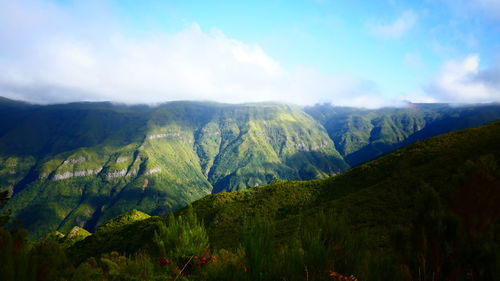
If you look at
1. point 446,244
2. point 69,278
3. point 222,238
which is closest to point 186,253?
point 69,278

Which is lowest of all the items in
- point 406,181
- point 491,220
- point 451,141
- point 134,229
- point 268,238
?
point 134,229

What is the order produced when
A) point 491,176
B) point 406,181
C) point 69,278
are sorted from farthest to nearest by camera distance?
1. point 406,181
2. point 69,278
3. point 491,176

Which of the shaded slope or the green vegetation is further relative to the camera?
the shaded slope

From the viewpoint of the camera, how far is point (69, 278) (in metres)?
4.27

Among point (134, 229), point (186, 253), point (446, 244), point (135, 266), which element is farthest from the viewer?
point (134, 229)

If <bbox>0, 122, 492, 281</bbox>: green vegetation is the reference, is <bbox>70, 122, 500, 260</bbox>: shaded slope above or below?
below

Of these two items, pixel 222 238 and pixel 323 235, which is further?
pixel 222 238

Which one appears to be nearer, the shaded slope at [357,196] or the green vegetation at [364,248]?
the green vegetation at [364,248]

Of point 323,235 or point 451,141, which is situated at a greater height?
point 323,235

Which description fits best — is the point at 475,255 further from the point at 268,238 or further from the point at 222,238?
the point at 222,238

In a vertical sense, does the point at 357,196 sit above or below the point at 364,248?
below

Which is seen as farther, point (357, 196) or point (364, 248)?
point (357, 196)

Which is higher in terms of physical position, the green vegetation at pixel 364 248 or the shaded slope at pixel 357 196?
the green vegetation at pixel 364 248

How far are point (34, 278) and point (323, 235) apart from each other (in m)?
3.68
